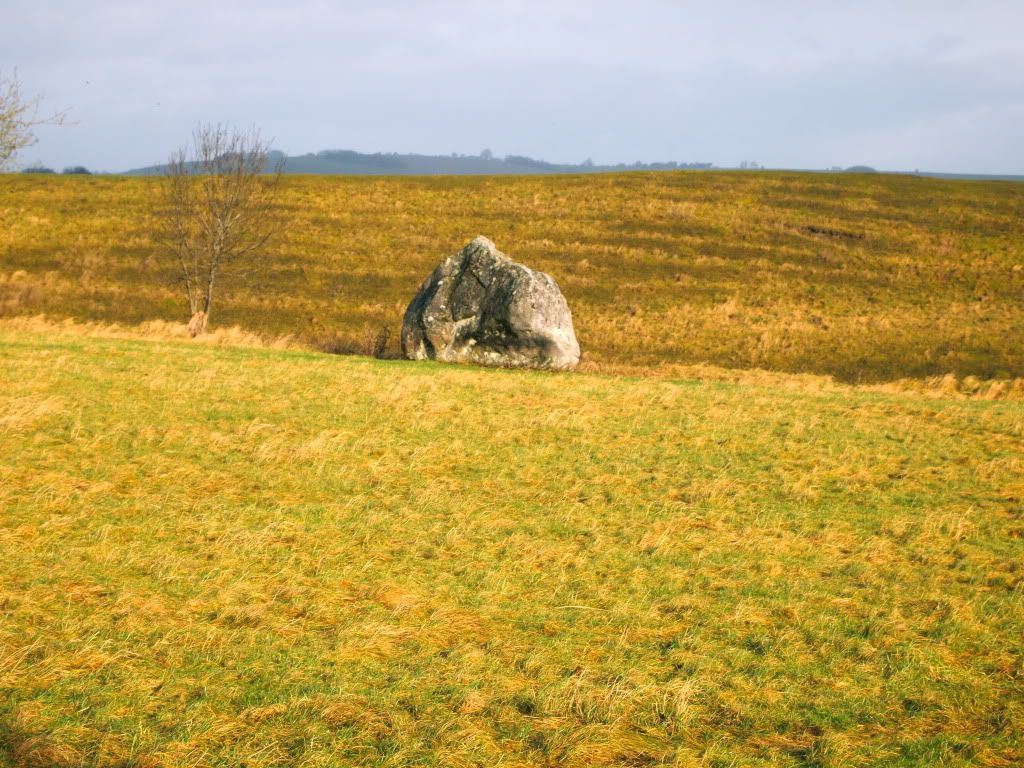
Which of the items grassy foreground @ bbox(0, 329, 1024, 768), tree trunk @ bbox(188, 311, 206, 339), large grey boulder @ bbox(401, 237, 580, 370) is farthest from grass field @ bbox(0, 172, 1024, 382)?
grassy foreground @ bbox(0, 329, 1024, 768)

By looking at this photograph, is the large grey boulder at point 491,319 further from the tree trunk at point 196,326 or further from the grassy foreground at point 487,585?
the grassy foreground at point 487,585

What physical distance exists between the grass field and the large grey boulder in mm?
3683

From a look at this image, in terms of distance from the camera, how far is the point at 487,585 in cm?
997

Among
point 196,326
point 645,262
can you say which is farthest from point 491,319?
point 645,262

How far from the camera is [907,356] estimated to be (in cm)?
3975

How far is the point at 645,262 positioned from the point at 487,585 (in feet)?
156

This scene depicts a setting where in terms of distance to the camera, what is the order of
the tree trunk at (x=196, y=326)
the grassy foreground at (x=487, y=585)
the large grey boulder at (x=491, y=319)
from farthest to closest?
the tree trunk at (x=196, y=326)
the large grey boulder at (x=491, y=319)
the grassy foreground at (x=487, y=585)

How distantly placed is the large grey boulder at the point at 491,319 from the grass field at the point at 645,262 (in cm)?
368

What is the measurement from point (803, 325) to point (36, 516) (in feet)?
132

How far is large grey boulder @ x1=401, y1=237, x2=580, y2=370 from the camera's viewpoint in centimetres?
2798

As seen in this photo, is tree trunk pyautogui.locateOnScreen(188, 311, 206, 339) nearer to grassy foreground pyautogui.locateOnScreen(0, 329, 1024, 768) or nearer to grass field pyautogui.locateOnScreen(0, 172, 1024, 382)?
grass field pyautogui.locateOnScreen(0, 172, 1024, 382)

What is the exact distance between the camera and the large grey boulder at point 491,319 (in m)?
28.0

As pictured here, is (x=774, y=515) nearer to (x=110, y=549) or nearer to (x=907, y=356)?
(x=110, y=549)

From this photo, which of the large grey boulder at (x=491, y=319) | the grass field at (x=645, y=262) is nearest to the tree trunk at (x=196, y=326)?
the grass field at (x=645, y=262)
